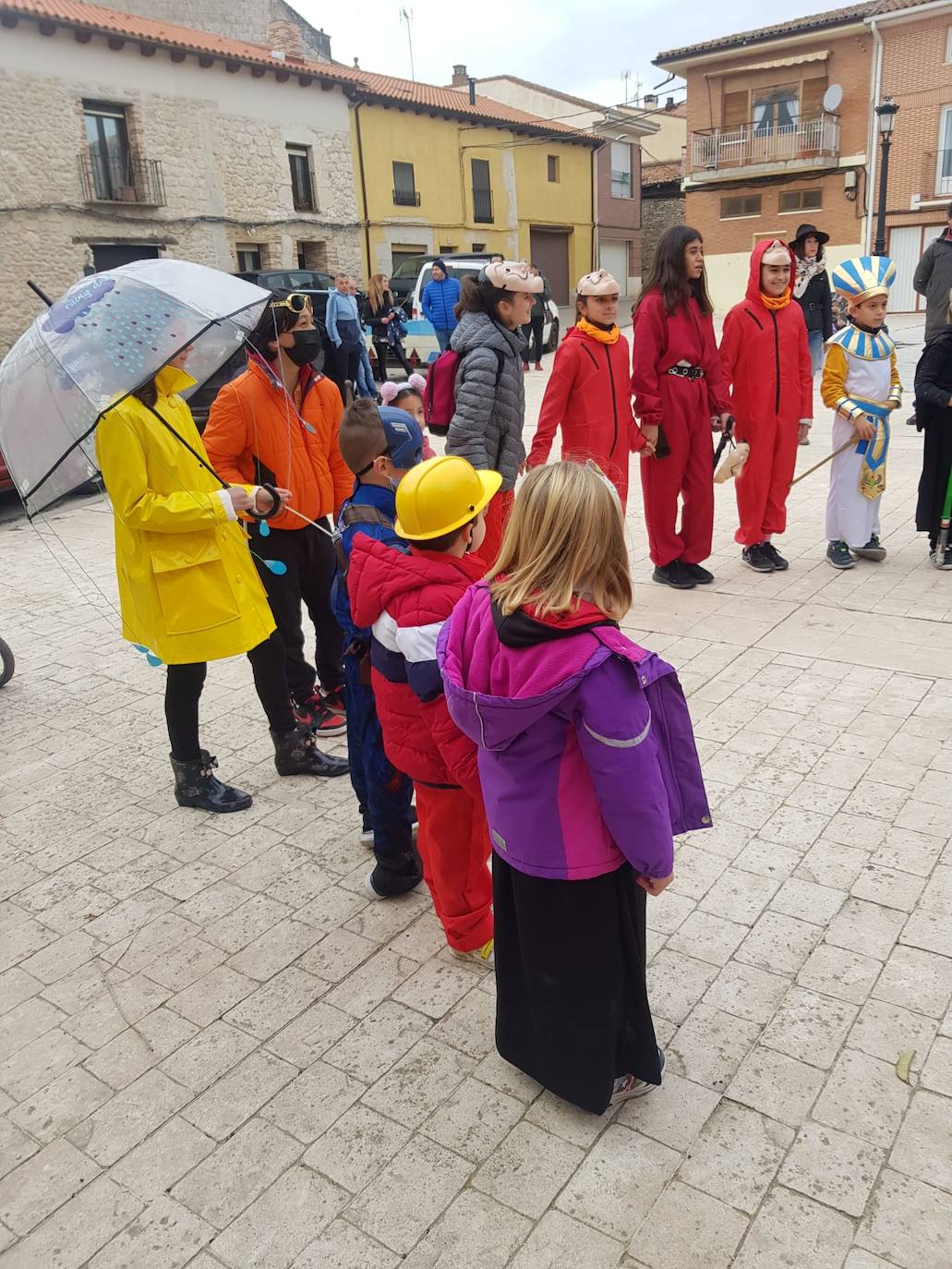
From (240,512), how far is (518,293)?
5.84ft

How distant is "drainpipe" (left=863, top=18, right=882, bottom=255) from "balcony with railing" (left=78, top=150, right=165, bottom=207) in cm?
2049

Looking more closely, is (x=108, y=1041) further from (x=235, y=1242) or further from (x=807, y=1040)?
(x=807, y=1040)

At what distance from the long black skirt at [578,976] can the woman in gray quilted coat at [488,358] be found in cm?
244

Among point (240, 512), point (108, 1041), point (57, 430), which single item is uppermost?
point (57, 430)

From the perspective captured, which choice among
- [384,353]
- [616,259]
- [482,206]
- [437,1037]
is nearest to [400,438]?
[437,1037]

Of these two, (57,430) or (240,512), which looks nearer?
(57,430)

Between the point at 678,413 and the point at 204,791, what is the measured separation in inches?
140

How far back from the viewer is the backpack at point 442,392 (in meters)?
4.50

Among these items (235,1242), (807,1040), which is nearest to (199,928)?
(235,1242)

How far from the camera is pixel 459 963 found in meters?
2.92

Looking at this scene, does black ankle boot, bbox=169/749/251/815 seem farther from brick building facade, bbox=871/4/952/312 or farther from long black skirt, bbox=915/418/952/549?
brick building facade, bbox=871/4/952/312

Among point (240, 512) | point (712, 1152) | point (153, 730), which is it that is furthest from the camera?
point (153, 730)

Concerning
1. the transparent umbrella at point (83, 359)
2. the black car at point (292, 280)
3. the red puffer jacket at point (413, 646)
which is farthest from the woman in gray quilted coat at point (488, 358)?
the black car at point (292, 280)

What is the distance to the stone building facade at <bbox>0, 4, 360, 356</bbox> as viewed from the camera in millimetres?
21094
